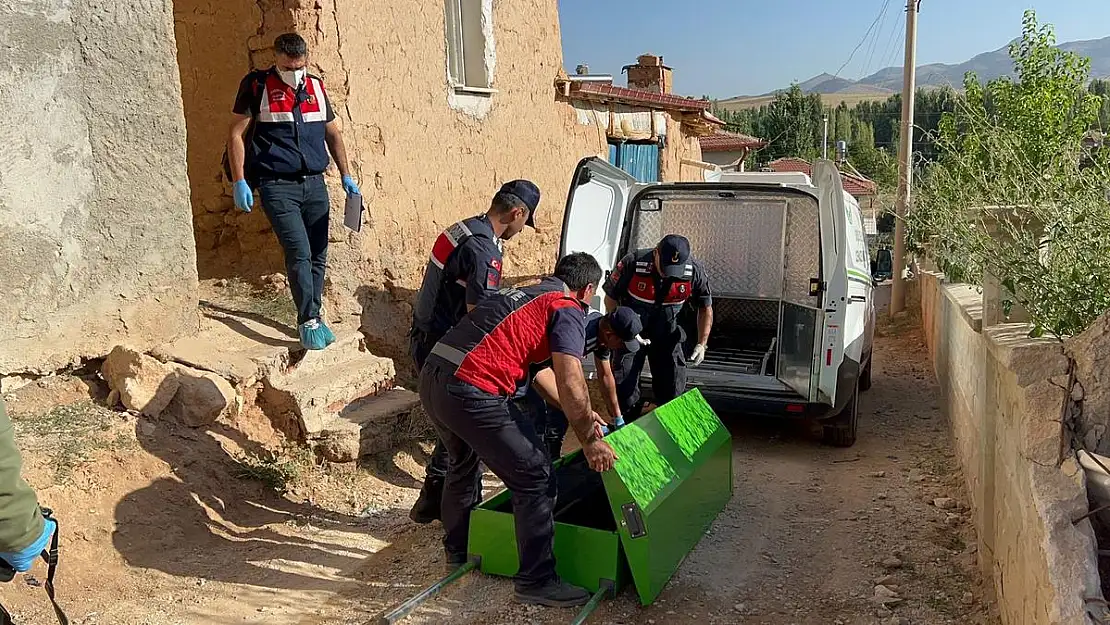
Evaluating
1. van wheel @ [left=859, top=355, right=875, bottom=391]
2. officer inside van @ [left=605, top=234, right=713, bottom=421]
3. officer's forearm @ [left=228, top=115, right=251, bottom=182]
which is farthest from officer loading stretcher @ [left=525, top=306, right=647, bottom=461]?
van wheel @ [left=859, top=355, right=875, bottom=391]

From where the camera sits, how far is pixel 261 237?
21.6ft

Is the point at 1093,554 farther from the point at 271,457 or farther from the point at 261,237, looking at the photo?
the point at 261,237

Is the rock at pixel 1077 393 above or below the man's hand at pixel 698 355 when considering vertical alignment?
above

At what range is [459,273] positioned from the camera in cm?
452

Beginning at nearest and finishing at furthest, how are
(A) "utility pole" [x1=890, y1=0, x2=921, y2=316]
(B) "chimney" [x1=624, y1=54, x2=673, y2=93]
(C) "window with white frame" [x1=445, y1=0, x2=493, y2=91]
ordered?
(C) "window with white frame" [x1=445, y1=0, x2=493, y2=91], (A) "utility pole" [x1=890, y1=0, x2=921, y2=316], (B) "chimney" [x1=624, y1=54, x2=673, y2=93]

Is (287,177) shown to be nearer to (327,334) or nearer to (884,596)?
(327,334)

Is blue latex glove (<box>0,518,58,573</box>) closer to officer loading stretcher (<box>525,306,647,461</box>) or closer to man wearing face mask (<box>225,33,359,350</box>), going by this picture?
officer loading stretcher (<box>525,306,647,461</box>)

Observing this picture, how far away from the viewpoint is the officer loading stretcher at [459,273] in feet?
14.6

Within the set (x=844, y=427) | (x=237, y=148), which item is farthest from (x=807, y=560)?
(x=237, y=148)

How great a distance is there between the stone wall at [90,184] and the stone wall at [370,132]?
3.28 ft

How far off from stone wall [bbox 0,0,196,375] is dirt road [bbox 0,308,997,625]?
1.99ft

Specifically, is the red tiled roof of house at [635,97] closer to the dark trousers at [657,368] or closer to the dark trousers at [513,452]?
the dark trousers at [657,368]

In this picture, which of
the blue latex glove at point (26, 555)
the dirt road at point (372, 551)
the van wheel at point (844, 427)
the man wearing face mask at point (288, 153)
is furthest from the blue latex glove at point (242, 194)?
the van wheel at point (844, 427)

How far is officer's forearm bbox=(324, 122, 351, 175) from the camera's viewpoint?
570 centimetres
